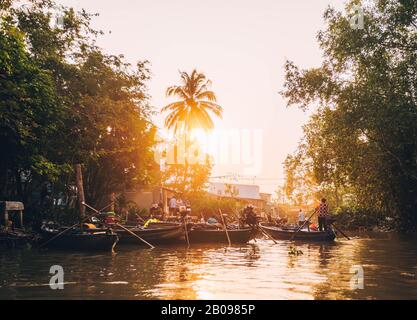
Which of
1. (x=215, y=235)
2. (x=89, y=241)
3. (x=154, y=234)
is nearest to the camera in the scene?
(x=89, y=241)

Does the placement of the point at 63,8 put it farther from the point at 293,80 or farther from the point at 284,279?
the point at 284,279

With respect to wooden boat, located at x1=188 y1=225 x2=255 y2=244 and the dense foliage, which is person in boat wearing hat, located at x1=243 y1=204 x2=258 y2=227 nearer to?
wooden boat, located at x1=188 y1=225 x2=255 y2=244

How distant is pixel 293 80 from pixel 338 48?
3.25m

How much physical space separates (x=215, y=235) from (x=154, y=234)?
350 cm

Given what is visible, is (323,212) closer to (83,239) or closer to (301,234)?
(301,234)

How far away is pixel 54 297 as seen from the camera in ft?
25.1

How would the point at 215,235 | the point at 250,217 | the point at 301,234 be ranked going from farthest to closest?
the point at 301,234
the point at 250,217
the point at 215,235

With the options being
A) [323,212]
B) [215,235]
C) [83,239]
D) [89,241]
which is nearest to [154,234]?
[89,241]

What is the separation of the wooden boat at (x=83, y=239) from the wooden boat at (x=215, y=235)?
483 cm

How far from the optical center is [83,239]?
1673 centimetres

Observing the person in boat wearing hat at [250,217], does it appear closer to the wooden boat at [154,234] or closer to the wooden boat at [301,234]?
the wooden boat at [301,234]

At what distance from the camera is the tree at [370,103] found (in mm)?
20453

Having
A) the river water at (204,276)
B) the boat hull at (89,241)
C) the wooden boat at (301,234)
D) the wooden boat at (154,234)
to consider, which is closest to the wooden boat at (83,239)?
the boat hull at (89,241)
